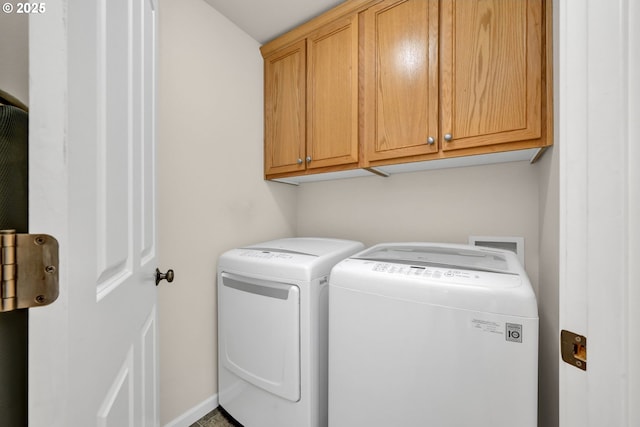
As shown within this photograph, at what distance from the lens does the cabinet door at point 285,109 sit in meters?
1.64

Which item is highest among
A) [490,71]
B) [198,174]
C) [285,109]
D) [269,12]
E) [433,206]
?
[269,12]

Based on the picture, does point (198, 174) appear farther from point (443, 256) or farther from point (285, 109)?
point (443, 256)

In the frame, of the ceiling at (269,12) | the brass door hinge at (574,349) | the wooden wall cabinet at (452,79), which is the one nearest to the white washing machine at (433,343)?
the brass door hinge at (574,349)

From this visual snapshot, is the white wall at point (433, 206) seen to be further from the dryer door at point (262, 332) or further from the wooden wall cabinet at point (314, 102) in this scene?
the dryer door at point (262, 332)

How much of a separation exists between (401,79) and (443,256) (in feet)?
2.98

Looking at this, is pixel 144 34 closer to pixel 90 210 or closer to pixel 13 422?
pixel 90 210

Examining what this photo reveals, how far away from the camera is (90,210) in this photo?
399 millimetres

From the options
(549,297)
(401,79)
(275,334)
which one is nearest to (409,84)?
(401,79)

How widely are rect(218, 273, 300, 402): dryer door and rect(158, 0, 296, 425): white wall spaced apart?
0.17 m

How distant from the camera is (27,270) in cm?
29

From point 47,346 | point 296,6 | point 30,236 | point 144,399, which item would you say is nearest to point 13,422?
point 47,346

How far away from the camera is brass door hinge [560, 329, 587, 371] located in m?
0.46

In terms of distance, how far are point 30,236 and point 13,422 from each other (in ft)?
0.92

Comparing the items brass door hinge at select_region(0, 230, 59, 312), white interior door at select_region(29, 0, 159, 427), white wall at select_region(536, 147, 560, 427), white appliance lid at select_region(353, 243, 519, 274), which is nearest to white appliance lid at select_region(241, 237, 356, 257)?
white appliance lid at select_region(353, 243, 519, 274)
